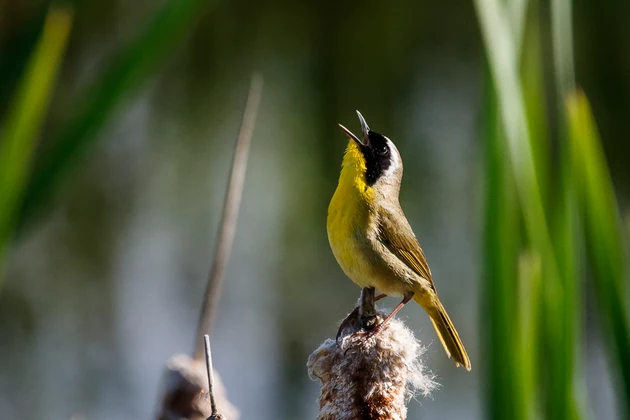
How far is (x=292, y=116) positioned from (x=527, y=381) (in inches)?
319

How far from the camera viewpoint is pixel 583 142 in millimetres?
1803

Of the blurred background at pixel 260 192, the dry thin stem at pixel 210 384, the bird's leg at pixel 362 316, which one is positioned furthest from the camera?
the blurred background at pixel 260 192

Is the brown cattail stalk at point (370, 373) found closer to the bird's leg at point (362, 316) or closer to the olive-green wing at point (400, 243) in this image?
the bird's leg at point (362, 316)

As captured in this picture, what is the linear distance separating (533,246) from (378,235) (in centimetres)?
77

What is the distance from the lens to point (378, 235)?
2.45 metres

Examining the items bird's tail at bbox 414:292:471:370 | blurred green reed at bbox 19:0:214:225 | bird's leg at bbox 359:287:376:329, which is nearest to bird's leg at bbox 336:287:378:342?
bird's leg at bbox 359:287:376:329

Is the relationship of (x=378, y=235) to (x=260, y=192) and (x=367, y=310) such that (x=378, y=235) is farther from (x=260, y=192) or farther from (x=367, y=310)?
(x=260, y=192)

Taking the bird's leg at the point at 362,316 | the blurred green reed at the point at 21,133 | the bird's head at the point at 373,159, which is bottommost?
the bird's leg at the point at 362,316

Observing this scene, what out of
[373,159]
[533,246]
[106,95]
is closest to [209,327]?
[373,159]

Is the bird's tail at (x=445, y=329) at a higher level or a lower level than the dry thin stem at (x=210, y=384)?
higher

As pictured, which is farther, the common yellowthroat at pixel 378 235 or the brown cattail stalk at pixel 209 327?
the common yellowthroat at pixel 378 235

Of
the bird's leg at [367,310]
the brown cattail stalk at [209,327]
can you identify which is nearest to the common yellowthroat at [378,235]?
the bird's leg at [367,310]

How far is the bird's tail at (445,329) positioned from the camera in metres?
2.31

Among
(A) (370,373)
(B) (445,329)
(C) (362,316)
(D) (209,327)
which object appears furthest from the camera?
(B) (445,329)
